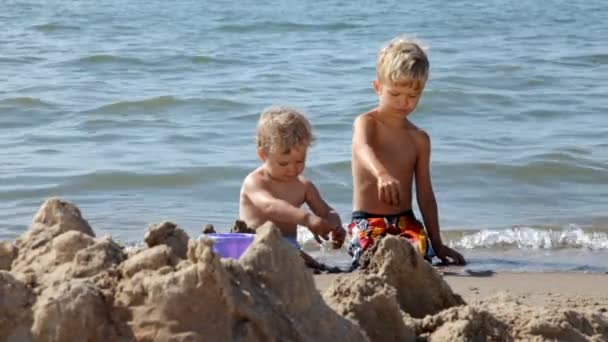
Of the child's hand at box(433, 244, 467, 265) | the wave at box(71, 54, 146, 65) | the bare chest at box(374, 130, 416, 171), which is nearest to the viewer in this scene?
the child's hand at box(433, 244, 467, 265)

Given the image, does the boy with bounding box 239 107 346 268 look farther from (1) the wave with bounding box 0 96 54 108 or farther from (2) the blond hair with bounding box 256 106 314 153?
(1) the wave with bounding box 0 96 54 108

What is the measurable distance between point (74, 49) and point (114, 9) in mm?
4634

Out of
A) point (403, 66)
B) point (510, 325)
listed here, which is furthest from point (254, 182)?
point (510, 325)

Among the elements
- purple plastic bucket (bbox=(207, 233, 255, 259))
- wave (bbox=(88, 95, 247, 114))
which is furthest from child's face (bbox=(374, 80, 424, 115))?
wave (bbox=(88, 95, 247, 114))

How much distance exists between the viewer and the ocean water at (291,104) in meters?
6.65

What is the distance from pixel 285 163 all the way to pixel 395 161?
2.09 ft

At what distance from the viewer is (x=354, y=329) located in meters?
2.63

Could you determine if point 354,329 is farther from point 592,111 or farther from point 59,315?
point 592,111

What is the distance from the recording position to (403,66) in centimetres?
523

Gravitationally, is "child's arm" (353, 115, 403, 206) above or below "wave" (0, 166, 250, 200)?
above

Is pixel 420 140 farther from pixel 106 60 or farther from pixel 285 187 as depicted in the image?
pixel 106 60

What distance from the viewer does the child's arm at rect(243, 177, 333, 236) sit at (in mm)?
4896

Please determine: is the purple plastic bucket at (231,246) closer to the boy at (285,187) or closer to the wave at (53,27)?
the boy at (285,187)

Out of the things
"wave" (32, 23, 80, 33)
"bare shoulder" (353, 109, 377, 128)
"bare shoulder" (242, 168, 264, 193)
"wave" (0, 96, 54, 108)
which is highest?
"bare shoulder" (353, 109, 377, 128)
